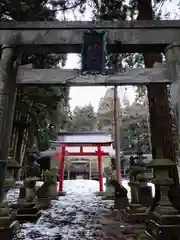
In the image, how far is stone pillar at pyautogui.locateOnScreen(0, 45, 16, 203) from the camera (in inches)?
144

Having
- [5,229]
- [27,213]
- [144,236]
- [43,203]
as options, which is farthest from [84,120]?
[5,229]

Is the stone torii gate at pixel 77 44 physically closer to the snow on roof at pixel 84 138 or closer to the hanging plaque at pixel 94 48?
the hanging plaque at pixel 94 48

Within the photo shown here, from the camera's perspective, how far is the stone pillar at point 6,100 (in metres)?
3.65

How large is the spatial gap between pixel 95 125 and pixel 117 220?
2537cm

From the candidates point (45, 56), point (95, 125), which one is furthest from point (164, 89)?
point (95, 125)

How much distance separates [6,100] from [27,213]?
291 centimetres

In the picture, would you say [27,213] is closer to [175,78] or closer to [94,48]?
[94,48]

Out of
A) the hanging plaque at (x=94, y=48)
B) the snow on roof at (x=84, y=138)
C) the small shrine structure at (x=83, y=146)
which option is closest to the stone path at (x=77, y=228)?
the hanging plaque at (x=94, y=48)

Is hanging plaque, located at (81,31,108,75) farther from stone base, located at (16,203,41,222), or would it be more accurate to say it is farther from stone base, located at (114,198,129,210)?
stone base, located at (114,198,129,210)

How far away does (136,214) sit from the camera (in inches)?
202

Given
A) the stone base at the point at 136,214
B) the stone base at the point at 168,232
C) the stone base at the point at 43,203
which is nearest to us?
the stone base at the point at 168,232

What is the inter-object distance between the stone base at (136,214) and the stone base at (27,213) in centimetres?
218

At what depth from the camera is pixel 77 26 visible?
4262mm

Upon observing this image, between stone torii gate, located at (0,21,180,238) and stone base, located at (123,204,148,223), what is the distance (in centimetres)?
302
